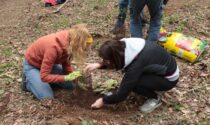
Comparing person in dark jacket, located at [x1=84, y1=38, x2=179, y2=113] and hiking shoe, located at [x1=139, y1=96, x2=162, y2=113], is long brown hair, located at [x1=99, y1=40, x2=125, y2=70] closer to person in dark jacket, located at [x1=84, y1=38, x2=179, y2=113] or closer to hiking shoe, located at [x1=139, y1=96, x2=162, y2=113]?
person in dark jacket, located at [x1=84, y1=38, x2=179, y2=113]

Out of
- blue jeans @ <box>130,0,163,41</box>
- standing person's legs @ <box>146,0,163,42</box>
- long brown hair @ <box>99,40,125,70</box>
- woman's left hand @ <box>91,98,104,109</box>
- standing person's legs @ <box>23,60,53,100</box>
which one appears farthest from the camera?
standing person's legs @ <box>146,0,163,42</box>

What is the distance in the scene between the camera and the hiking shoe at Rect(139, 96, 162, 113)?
14.3 ft

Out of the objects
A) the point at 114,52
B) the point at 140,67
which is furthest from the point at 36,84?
the point at 140,67

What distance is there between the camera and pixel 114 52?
12.6 ft

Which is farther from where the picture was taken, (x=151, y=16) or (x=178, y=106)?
(x=151, y=16)

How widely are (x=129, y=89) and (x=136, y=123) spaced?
0.42m

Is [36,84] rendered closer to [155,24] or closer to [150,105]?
[150,105]

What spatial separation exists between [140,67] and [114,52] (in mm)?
347

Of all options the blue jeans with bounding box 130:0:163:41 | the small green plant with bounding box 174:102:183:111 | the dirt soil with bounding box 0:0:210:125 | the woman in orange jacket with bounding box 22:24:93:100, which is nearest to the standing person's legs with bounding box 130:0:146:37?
the blue jeans with bounding box 130:0:163:41

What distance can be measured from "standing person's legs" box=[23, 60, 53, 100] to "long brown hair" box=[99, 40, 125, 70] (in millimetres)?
1041

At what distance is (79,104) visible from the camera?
456 cm

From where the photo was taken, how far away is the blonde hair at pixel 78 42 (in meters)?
4.20

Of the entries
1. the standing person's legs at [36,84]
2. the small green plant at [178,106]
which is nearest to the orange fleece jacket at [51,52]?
the standing person's legs at [36,84]

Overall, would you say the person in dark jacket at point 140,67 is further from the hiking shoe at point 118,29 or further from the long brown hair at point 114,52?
the hiking shoe at point 118,29
